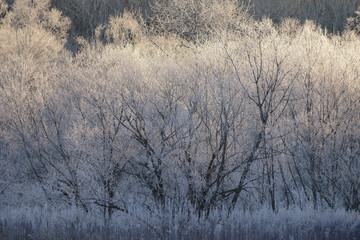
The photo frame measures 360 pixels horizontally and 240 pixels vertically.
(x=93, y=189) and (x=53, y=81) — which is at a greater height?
(x=53, y=81)

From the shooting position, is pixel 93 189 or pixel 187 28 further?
pixel 187 28

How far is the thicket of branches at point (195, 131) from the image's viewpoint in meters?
14.6

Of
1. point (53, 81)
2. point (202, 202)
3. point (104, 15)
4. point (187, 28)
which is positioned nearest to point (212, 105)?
point (202, 202)

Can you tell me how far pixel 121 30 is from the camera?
117 ft

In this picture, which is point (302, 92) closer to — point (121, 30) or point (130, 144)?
A: point (130, 144)

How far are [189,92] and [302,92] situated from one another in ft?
20.7

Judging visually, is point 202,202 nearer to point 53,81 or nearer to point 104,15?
point 53,81

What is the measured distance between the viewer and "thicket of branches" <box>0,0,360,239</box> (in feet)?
47.8

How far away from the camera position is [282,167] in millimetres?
20047

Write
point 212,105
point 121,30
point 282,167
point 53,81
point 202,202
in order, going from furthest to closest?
1. point 121,30
2. point 53,81
3. point 282,167
4. point 212,105
5. point 202,202

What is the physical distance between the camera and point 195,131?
51.4 ft

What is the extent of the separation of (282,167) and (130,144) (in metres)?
7.17

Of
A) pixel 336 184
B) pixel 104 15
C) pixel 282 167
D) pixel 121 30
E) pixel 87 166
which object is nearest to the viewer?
pixel 336 184

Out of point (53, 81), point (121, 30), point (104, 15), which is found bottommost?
point (53, 81)
